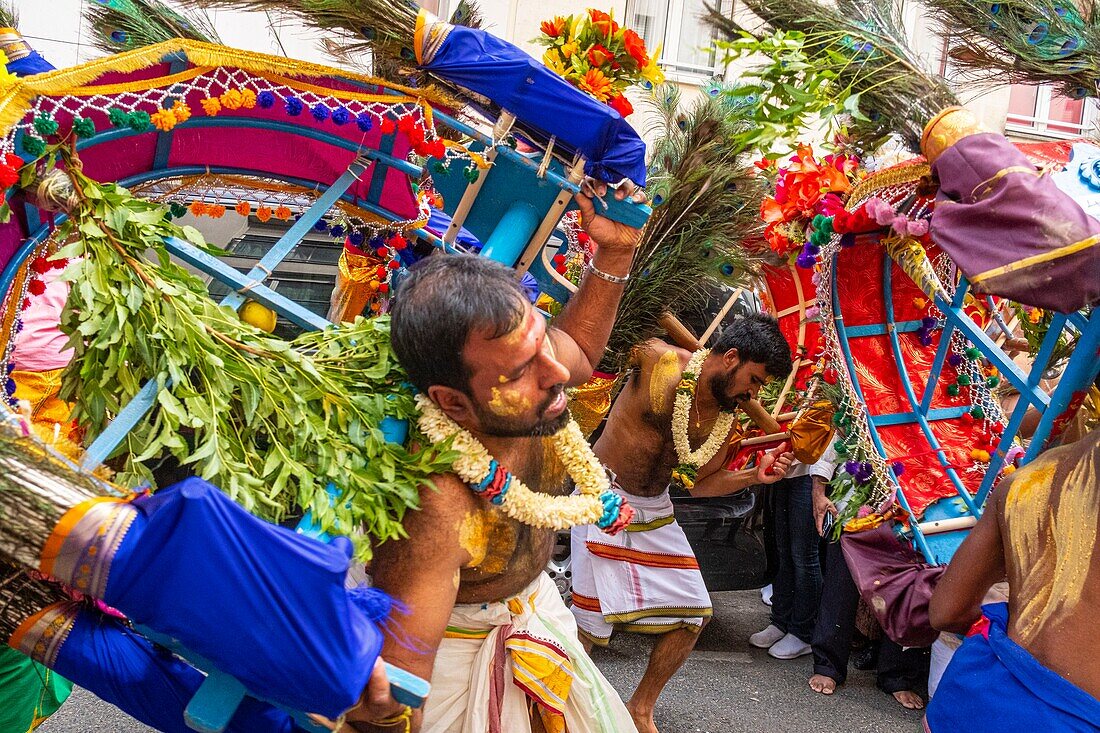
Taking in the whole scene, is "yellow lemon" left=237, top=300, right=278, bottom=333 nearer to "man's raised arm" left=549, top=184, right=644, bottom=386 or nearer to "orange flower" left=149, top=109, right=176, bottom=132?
"orange flower" left=149, top=109, right=176, bottom=132

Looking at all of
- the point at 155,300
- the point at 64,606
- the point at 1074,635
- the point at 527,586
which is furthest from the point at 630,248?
the point at 64,606

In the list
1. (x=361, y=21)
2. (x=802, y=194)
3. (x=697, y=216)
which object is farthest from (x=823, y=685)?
(x=361, y=21)

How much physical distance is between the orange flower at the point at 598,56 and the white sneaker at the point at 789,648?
149 inches

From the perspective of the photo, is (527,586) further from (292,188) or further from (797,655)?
(797,655)

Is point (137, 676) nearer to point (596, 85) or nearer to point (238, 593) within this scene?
point (238, 593)

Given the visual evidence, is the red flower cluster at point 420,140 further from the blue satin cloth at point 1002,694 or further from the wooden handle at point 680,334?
the blue satin cloth at point 1002,694

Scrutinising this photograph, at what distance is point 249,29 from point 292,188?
549 cm

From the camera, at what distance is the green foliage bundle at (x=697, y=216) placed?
12.2 feet

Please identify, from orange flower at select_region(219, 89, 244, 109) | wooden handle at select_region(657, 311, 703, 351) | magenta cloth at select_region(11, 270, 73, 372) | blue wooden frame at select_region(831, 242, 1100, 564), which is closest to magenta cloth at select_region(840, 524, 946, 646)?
blue wooden frame at select_region(831, 242, 1100, 564)

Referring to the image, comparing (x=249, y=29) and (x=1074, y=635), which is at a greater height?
(x=249, y=29)

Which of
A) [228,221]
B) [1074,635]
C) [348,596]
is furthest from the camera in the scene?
[228,221]

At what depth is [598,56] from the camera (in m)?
2.78

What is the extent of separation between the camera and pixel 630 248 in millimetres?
2666

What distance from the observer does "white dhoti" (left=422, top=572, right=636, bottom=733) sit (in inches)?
98.4
